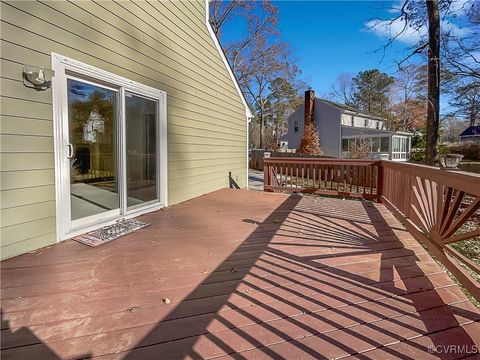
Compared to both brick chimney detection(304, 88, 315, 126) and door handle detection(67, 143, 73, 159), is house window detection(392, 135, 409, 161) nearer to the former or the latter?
brick chimney detection(304, 88, 315, 126)

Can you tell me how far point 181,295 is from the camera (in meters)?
1.81

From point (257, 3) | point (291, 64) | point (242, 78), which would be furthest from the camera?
point (291, 64)

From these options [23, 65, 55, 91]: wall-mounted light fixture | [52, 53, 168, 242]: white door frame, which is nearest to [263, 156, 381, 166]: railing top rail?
[52, 53, 168, 242]: white door frame

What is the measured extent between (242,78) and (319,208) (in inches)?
715

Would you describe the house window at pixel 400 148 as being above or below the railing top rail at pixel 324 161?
above

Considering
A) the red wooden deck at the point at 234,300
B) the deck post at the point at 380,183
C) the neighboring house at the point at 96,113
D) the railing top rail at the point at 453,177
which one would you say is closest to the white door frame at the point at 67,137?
the neighboring house at the point at 96,113

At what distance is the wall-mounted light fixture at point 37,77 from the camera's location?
240 centimetres

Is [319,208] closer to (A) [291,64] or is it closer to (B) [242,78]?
(B) [242,78]

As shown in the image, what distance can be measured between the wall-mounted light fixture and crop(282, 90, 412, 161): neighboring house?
61.7 feet

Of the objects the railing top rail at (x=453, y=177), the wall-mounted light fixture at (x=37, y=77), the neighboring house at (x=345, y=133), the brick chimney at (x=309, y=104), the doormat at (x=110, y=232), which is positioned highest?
the brick chimney at (x=309, y=104)

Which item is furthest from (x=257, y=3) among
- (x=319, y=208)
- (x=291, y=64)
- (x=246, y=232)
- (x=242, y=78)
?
(x=246, y=232)

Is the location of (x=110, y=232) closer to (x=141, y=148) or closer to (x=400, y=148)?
(x=141, y=148)

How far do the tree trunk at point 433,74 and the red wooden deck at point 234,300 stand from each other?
5.29m

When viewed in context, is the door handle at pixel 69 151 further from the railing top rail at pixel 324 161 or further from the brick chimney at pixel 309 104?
the brick chimney at pixel 309 104
